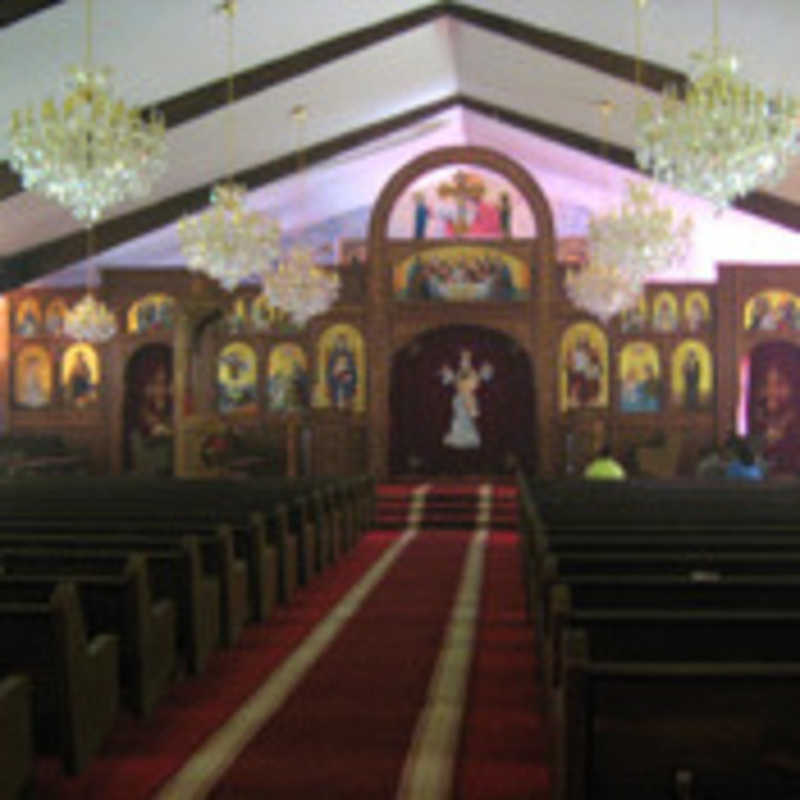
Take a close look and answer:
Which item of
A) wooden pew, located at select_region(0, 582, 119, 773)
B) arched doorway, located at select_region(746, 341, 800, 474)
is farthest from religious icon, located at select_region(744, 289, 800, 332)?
wooden pew, located at select_region(0, 582, 119, 773)

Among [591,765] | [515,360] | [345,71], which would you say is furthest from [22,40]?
[515,360]

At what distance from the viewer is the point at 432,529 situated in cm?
1492

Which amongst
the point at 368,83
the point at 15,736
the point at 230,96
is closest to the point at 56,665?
the point at 15,736

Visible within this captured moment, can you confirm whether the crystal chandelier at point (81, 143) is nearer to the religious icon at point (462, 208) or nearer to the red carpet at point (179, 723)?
the red carpet at point (179, 723)

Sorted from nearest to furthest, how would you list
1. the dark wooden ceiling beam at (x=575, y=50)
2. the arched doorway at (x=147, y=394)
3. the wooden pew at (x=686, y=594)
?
1. the wooden pew at (x=686, y=594)
2. the dark wooden ceiling beam at (x=575, y=50)
3. the arched doorway at (x=147, y=394)

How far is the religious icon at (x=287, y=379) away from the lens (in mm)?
20375

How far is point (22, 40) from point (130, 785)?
31.0 ft

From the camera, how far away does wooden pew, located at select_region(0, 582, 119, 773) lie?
383 centimetres

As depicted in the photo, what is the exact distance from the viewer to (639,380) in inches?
789

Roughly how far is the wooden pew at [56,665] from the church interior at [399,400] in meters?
0.02

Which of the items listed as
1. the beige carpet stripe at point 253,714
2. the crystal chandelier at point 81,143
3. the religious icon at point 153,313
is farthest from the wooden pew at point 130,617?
the religious icon at point 153,313

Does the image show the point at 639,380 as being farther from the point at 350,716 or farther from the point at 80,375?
the point at 350,716

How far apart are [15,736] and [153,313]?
60.6 ft

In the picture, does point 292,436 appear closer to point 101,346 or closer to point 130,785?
point 101,346
